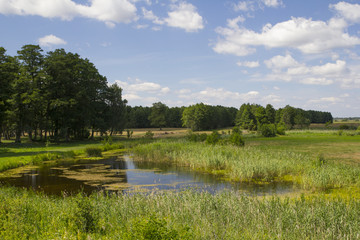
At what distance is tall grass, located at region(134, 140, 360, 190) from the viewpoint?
14.2 meters

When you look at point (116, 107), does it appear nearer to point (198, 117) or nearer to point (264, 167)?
point (264, 167)

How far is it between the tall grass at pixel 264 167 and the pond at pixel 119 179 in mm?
1020

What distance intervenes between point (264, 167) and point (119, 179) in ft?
30.9

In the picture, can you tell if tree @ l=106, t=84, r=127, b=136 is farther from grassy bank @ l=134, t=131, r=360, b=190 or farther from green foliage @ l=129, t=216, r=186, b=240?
green foliage @ l=129, t=216, r=186, b=240

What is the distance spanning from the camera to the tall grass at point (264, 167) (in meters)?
14.2

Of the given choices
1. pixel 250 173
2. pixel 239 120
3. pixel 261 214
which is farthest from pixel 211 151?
pixel 239 120

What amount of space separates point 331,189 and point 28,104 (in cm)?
3996

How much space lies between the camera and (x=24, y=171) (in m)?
20.8

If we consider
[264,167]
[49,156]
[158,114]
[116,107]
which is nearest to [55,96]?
[116,107]

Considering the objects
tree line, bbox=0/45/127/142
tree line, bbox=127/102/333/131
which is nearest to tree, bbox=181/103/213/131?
tree line, bbox=127/102/333/131

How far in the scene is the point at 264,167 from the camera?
1694cm

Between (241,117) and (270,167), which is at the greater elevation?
(241,117)

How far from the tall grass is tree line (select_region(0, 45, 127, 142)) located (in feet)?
76.3

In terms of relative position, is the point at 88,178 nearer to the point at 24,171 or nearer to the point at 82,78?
the point at 24,171
